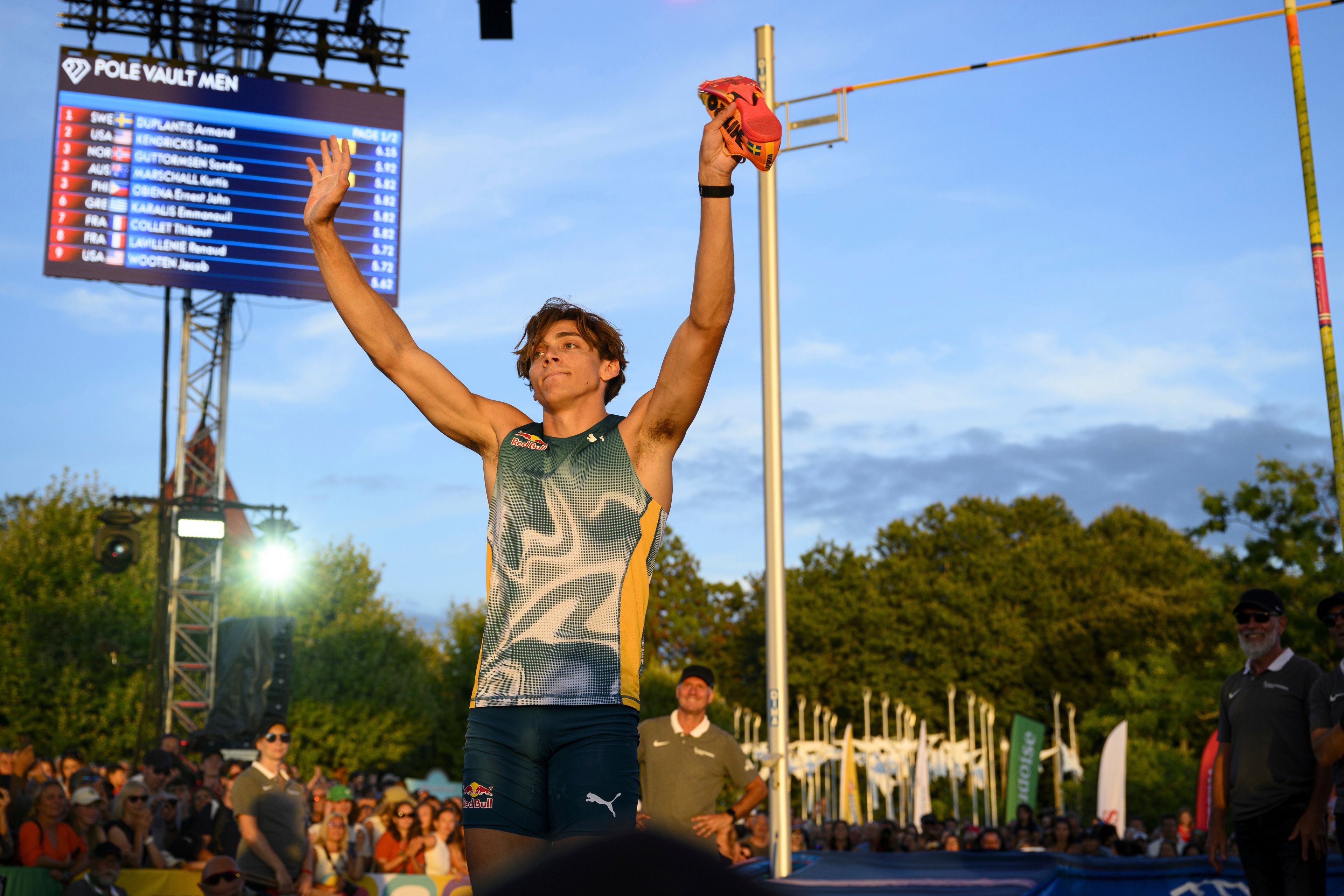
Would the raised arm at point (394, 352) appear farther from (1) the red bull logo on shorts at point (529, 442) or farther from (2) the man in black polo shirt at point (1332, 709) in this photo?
(2) the man in black polo shirt at point (1332, 709)

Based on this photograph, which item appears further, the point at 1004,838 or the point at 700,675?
the point at 1004,838

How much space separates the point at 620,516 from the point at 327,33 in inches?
751

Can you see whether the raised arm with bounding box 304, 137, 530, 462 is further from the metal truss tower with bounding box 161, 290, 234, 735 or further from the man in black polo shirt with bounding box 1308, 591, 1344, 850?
the metal truss tower with bounding box 161, 290, 234, 735

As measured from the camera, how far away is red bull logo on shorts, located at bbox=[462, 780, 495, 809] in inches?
118

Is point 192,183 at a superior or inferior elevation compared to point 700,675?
superior

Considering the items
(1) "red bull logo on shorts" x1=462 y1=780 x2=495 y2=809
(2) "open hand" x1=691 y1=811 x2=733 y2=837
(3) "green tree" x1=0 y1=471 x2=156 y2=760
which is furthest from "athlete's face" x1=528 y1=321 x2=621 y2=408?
(3) "green tree" x1=0 y1=471 x2=156 y2=760

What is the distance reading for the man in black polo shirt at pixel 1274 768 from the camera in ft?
20.9

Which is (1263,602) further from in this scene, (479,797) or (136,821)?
(136,821)

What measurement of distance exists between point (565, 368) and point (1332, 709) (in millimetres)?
4787

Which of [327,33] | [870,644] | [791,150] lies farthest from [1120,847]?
[870,644]

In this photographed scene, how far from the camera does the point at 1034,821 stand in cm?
1677

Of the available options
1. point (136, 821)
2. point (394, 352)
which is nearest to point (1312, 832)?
point (394, 352)

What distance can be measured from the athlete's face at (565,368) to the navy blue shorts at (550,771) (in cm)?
88

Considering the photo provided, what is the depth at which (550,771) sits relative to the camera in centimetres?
304
